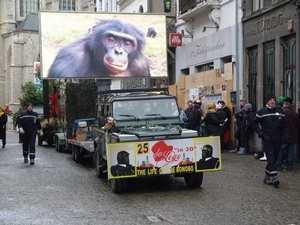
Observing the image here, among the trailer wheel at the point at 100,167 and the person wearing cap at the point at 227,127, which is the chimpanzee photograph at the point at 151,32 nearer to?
the person wearing cap at the point at 227,127

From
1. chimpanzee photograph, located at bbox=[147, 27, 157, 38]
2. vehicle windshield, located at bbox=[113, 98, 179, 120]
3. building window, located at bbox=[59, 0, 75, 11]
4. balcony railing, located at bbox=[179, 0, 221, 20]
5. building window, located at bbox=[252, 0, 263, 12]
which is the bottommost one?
vehicle windshield, located at bbox=[113, 98, 179, 120]

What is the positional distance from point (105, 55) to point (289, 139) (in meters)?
12.3

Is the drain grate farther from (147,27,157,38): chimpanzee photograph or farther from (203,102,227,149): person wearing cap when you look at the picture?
(147,27,157,38): chimpanzee photograph

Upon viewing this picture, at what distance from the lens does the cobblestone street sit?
9270 mm

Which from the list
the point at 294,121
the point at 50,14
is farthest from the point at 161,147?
the point at 50,14

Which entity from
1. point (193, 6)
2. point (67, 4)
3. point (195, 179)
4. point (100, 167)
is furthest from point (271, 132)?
point (67, 4)

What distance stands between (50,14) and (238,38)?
8.20m

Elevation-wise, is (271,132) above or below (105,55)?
below

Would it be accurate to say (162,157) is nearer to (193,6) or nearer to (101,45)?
(101,45)

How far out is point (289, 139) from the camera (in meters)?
15.2

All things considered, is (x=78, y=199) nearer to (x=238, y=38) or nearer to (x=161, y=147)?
(x=161, y=147)

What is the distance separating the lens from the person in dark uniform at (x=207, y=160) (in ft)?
39.3

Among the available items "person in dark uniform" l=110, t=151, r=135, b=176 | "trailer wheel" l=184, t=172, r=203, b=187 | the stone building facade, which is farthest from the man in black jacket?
the stone building facade

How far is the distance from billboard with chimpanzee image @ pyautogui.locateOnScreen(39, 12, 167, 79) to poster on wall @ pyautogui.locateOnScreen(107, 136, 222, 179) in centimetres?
1409
